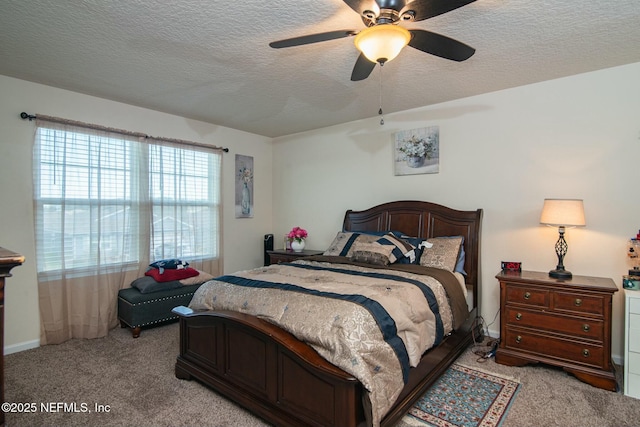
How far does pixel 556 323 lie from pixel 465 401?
1037mm

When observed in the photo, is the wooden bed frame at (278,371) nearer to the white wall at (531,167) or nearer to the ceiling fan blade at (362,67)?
the white wall at (531,167)

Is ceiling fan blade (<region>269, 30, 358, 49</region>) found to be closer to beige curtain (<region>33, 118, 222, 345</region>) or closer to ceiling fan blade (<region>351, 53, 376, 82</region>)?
ceiling fan blade (<region>351, 53, 376, 82</region>)

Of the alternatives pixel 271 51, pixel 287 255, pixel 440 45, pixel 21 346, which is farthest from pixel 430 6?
pixel 21 346

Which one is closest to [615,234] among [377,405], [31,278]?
[377,405]

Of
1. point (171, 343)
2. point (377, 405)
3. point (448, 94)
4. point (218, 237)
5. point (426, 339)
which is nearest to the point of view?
point (377, 405)

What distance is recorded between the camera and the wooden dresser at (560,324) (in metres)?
2.44

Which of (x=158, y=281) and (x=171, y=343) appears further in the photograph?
(x=158, y=281)

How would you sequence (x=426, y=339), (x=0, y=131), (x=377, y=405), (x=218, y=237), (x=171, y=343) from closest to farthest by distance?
(x=377, y=405), (x=426, y=339), (x=0, y=131), (x=171, y=343), (x=218, y=237)

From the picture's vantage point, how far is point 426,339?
225cm

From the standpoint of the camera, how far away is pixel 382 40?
5.79ft

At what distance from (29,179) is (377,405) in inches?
142

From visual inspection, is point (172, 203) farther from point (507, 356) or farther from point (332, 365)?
point (507, 356)

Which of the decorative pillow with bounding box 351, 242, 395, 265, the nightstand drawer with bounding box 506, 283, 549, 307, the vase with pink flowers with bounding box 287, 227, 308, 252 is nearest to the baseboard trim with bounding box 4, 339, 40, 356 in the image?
the vase with pink flowers with bounding box 287, 227, 308, 252

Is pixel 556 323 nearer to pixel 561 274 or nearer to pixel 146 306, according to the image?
pixel 561 274
